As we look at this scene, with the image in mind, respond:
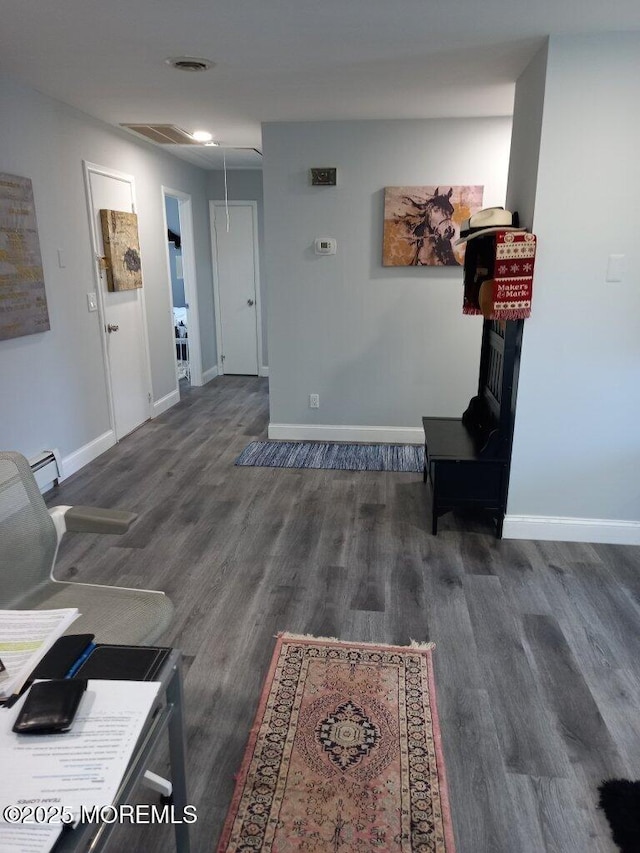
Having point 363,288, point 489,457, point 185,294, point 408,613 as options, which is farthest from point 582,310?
point 185,294

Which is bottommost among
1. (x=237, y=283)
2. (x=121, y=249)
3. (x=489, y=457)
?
(x=489, y=457)

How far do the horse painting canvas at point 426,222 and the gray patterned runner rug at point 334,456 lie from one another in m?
1.46

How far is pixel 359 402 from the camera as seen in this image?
15.7ft

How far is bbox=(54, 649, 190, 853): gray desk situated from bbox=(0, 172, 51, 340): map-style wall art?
9.19 ft

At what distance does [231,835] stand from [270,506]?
2.17 m

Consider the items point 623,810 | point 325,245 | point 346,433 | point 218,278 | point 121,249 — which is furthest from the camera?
point 218,278

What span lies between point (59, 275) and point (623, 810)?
4.06 metres

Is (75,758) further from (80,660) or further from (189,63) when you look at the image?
(189,63)

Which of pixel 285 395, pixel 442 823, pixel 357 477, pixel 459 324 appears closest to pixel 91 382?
pixel 285 395

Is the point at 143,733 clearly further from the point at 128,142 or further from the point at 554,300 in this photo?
the point at 128,142

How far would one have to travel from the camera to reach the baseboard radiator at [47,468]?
3.68 metres

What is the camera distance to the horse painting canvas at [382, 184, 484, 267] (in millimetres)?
4281

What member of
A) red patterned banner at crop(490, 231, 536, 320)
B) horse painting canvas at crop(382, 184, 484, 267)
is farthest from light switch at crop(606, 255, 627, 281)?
horse painting canvas at crop(382, 184, 484, 267)

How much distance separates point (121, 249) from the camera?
15.4ft
